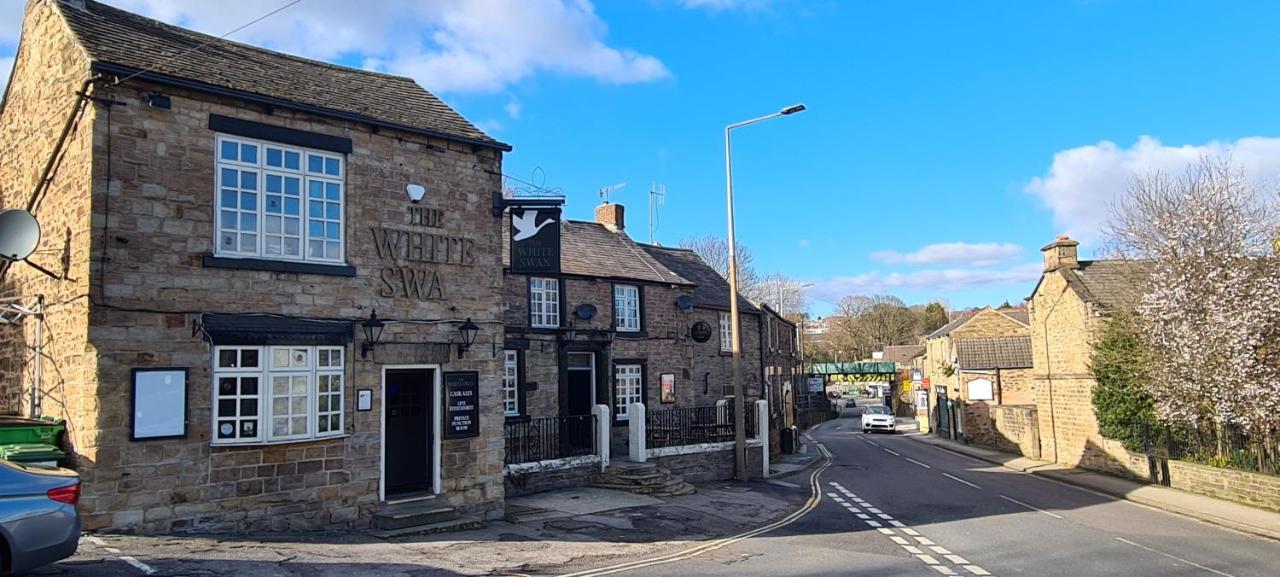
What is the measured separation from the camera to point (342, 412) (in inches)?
474

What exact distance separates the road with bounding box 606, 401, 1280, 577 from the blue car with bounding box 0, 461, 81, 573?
6284 millimetres

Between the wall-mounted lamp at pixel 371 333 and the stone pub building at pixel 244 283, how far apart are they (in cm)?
4

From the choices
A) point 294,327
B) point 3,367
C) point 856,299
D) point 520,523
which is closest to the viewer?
point 294,327

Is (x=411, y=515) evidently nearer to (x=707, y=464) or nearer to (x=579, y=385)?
(x=579, y=385)

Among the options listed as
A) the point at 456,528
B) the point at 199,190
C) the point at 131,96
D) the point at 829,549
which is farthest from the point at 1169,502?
the point at 131,96

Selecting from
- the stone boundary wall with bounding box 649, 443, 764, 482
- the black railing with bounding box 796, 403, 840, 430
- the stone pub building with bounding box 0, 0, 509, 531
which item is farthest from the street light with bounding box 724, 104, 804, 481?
the black railing with bounding box 796, 403, 840, 430

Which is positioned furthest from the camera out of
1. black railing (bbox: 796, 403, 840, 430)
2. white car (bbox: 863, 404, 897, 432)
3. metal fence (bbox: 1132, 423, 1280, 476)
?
black railing (bbox: 796, 403, 840, 430)

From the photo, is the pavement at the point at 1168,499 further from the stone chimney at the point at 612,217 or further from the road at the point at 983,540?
the stone chimney at the point at 612,217

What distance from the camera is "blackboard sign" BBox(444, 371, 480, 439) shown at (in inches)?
520

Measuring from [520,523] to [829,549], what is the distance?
5.19 metres

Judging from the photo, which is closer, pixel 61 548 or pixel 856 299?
pixel 61 548

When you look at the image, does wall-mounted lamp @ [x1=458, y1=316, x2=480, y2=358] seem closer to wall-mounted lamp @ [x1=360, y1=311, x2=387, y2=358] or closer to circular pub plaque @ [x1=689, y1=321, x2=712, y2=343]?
wall-mounted lamp @ [x1=360, y1=311, x2=387, y2=358]

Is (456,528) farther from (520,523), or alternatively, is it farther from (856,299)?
(856,299)

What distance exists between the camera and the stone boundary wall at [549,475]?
53.0ft
